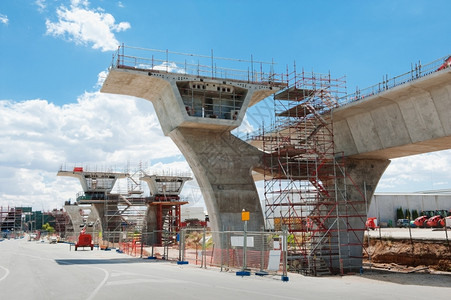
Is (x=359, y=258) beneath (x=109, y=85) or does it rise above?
beneath

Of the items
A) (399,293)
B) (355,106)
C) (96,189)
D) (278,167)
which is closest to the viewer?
(399,293)

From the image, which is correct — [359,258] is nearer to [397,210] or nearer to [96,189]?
[397,210]

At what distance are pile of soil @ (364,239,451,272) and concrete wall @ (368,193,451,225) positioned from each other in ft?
73.4

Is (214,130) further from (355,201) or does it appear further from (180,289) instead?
(180,289)

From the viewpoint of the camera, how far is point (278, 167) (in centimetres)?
3097

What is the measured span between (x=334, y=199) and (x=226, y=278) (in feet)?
52.4

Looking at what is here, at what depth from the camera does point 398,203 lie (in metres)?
64.2

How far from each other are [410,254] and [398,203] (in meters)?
29.7

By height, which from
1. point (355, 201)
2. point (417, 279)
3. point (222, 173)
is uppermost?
point (222, 173)

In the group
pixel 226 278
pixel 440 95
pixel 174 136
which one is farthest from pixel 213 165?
pixel 440 95

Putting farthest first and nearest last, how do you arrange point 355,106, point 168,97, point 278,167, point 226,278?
point 278,167 < point 168,97 < point 355,106 < point 226,278

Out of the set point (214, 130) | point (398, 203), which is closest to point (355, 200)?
point (214, 130)

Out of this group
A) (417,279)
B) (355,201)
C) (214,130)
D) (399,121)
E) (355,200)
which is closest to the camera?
(399,121)

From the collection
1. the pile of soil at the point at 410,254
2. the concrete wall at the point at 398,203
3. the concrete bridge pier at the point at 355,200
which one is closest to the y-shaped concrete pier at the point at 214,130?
the concrete bridge pier at the point at 355,200
